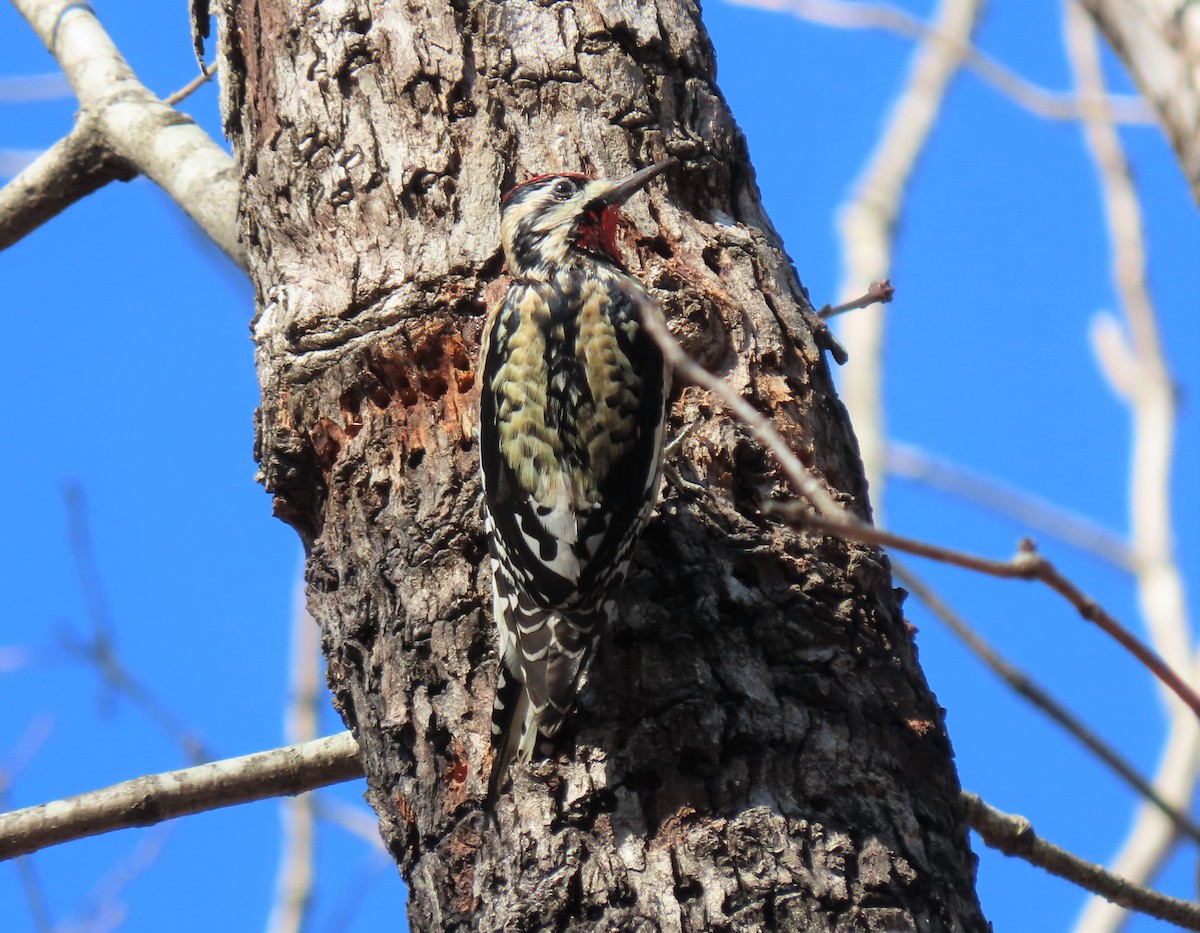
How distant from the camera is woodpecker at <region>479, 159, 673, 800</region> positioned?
2494 millimetres

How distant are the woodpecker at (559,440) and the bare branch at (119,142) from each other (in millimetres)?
837

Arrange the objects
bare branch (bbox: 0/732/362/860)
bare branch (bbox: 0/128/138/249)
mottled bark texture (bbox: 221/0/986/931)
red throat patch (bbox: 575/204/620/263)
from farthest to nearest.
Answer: bare branch (bbox: 0/128/138/249), red throat patch (bbox: 575/204/620/263), bare branch (bbox: 0/732/362/860), mottled bark texture (bbox: 221/0/986/931)

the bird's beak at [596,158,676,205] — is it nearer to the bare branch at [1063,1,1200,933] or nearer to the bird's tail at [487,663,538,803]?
the bird's tail at [487,663,538,803]

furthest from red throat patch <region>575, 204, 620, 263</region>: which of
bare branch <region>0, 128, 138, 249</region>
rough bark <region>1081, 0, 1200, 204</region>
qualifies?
rough bark <region>1081, 0, 1200, 204</region>

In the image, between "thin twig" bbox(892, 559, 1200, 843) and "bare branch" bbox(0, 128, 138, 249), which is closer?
"thin twig" bbox(892, 559, 1200, 843)

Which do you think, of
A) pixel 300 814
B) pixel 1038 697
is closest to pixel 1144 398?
pixel 300 814

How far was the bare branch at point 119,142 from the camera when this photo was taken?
12.2 feet

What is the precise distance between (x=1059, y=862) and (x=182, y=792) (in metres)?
1.77

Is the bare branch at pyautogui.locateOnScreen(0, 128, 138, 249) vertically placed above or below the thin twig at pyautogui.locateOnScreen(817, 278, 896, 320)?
above

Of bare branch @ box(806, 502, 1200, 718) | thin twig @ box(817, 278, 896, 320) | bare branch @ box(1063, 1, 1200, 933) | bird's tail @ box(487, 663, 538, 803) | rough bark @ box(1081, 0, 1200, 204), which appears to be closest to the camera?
bare branch @ box(806, 502, 1200, 718)

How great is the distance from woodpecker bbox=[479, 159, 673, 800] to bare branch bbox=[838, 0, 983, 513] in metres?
2.81

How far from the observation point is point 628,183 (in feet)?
10.5

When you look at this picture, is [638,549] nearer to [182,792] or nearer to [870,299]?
[870,299]

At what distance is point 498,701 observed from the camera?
98.7 inches
